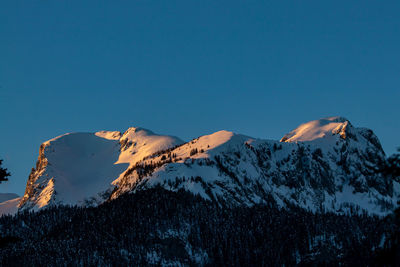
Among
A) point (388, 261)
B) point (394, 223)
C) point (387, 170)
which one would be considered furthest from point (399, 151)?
point (388, 261)

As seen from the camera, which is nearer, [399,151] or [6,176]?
[399,151]

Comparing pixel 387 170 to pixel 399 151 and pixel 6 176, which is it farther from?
pixel 6 176

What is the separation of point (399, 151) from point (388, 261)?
3387 mm

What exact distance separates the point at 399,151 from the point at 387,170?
2.80ft

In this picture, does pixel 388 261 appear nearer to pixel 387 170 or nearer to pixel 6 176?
pixel 387 170

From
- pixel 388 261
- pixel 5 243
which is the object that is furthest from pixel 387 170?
pixel 5 243

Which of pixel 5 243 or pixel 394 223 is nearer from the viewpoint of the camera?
pixel 394 223

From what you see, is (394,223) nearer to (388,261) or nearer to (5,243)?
(388,261)

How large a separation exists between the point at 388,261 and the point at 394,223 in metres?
1.20

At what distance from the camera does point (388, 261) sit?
17.5 meters

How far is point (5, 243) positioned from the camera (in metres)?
28.1

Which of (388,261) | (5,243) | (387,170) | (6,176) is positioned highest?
(6,176)

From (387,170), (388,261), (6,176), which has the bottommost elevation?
(388,261)

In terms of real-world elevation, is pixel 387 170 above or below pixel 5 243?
below
